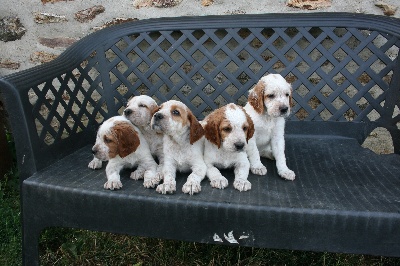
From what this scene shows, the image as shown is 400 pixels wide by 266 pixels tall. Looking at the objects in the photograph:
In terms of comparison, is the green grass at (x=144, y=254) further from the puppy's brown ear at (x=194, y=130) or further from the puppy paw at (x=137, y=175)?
the puppy's brown ear at (x=194, y=130)

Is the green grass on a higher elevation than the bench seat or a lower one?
lower

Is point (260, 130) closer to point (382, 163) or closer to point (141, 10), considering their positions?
point (382, 163)

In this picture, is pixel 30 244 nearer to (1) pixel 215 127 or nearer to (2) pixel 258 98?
(1) pixel 215 127

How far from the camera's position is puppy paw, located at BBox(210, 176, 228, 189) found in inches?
92.4

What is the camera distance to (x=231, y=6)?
3459mm

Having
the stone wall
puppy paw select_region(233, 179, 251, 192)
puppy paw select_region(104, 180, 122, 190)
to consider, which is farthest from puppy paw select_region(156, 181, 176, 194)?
the stone wall

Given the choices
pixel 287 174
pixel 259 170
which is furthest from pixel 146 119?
pixel 287 174

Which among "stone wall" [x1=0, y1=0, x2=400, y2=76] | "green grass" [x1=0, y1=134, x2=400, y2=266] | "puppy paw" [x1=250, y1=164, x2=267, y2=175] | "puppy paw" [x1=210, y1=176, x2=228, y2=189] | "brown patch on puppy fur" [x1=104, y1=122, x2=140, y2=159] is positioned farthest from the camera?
"stone wall" [x1=0, y1=0, x2=400, y2=76]

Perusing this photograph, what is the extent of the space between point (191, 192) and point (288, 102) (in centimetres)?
78

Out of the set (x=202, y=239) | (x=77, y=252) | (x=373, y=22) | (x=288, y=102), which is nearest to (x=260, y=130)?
(x=288, y=102)

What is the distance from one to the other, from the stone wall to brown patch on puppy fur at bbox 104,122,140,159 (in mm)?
1345

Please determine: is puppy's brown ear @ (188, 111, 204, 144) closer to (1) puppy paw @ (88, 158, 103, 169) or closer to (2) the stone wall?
(1) puppy paw @ (88, 158, 103, 169)

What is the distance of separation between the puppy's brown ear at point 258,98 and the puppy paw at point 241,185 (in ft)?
1.60

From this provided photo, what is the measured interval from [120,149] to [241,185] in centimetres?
67
